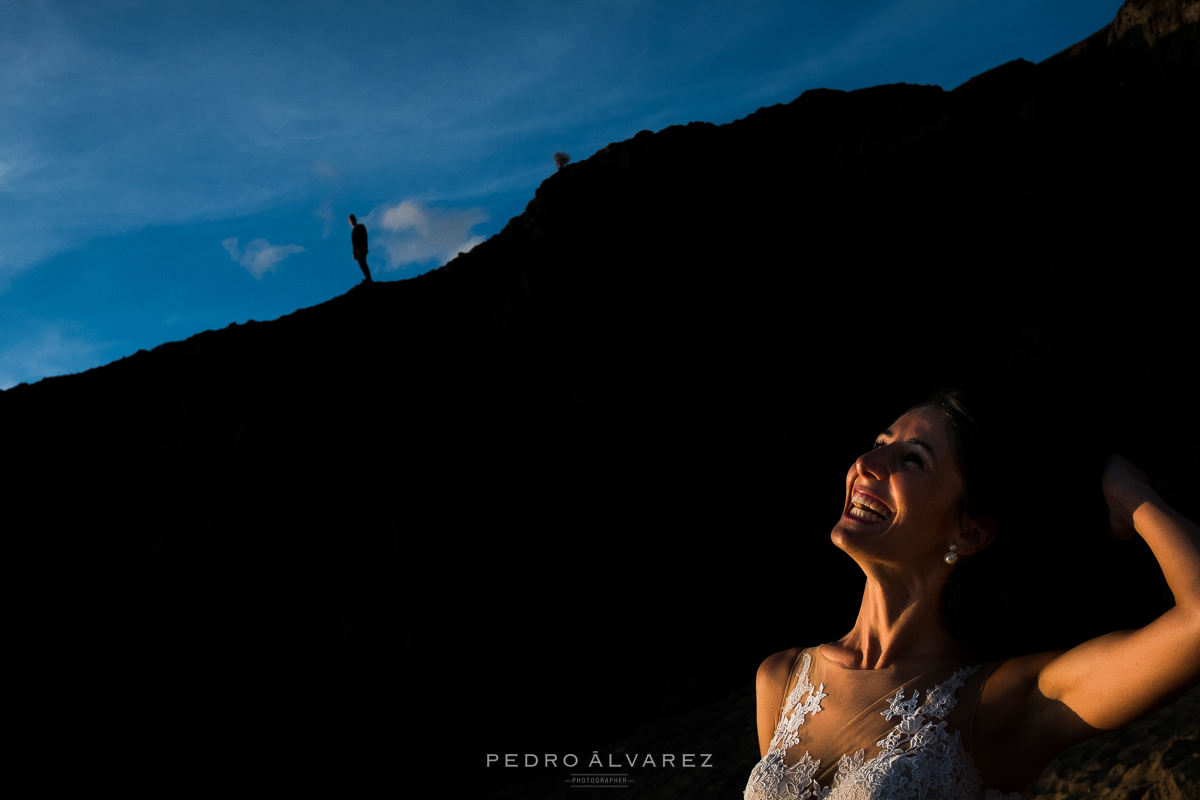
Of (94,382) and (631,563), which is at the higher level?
(94,382)

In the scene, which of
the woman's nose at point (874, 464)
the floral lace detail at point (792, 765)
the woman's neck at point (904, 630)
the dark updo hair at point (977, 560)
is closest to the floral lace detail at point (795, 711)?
the floral lace detail at point (792, 765)

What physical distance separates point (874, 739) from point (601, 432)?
9197 mm

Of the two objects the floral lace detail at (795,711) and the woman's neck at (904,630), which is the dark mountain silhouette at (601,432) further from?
the woman's neck at (904,630)

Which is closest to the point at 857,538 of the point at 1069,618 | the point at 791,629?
the point at 1069,618

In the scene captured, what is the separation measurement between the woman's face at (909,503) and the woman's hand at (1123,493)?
0.34m

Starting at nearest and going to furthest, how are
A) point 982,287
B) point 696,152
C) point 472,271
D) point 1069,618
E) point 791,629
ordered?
point 1069,618
point 791,629
point 982,287
point 696,152
point 472,271

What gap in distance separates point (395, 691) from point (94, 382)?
672 cm

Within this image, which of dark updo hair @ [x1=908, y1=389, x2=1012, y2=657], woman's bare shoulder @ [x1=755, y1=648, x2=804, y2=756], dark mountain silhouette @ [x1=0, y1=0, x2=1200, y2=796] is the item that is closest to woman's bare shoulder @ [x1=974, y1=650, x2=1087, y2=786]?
dark updo hair @ [x1=908, y1=389, x2=1012, y2=657]

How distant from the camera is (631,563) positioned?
10312 mm

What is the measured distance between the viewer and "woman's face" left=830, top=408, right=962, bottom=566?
1.96 meters

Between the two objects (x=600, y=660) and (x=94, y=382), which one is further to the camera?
(x=94, y=382)

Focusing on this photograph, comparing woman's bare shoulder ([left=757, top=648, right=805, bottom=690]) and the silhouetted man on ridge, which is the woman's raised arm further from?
the silhouetted man on ridge

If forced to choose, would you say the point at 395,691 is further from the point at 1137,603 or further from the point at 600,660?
the point at 1137,603

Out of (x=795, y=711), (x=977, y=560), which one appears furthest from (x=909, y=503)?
(x=795, y=711)
